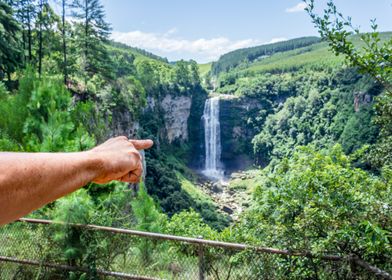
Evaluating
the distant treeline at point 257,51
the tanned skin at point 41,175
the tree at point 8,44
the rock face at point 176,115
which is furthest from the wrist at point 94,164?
the distant treeline at point 257,51

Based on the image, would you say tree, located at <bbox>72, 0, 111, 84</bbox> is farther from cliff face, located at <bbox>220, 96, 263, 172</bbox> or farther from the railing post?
cliff face, located at <bbox>220, 96, 263, 172</bbox>

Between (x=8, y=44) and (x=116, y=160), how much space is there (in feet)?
59.7

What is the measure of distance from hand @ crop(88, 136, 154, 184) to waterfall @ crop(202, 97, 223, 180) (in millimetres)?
54998

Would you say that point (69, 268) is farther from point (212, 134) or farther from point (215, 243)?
point (212, 134)

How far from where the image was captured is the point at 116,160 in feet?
2.77

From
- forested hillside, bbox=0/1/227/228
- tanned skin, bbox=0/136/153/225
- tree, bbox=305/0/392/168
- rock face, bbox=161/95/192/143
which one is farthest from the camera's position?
rock face, bbox=161/95/192/143

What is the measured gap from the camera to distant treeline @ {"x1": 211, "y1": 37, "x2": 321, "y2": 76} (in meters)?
106


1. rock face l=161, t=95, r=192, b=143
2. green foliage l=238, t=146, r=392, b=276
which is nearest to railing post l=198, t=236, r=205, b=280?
green foliage l=238, t=146, r=392, b=276

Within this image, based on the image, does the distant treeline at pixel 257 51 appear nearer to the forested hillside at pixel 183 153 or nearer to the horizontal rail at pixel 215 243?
the forested hillside at pixel 183 153

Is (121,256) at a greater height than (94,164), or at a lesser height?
lesser

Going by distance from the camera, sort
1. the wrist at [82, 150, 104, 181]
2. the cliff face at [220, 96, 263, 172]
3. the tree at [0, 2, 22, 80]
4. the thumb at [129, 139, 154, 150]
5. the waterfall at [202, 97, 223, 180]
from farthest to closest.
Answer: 1. the cliff face at [220, 96, 263, 172]
2. the waterfall at [202, 97, 223, 180]
3. the tree at [0, 2, 22, 80]
4. the thumb at [129, 139, 154, 150]
5. the wrist at [82, 150, 104, 181]

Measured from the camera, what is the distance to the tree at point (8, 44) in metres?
15.9

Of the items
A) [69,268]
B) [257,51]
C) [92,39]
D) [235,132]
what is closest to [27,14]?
[92,39]

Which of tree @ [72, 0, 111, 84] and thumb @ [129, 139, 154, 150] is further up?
tree @ [72, 0, 111, 84]
